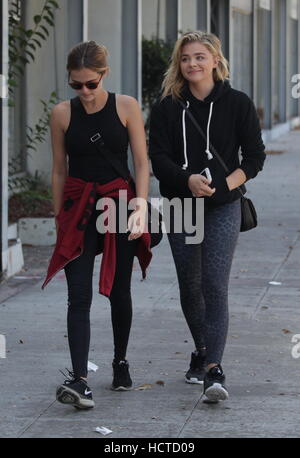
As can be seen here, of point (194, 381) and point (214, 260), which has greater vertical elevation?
point (214, 260)

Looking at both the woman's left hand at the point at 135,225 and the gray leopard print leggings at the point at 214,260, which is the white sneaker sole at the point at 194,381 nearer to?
the gray leopard print leggings at the point at 214,260

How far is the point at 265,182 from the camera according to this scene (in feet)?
57.8

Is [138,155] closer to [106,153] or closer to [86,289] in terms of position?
[106,153]

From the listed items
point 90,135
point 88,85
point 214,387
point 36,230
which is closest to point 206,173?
point 90,135

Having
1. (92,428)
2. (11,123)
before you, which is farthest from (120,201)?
(11,123)

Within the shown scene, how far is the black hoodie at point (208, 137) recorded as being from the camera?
19.7ft

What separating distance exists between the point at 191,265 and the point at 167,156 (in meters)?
0.59

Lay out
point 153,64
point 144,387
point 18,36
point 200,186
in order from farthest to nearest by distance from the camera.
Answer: point 153,64, point 18,36, point 144,387, point 200,186

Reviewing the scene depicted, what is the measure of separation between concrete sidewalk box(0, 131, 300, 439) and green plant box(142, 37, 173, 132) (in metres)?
6.14

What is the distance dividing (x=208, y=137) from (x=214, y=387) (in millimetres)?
1270

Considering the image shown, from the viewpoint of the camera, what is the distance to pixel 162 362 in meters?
6.96

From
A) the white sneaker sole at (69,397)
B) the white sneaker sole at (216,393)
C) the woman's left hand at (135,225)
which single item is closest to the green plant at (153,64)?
the woman's left hand at (135,225)

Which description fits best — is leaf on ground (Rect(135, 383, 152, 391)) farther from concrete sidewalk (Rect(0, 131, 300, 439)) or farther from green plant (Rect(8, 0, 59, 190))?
green plant (Rect(8, 0, 59, 190))

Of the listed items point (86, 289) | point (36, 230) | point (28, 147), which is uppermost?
point (28, 147)
